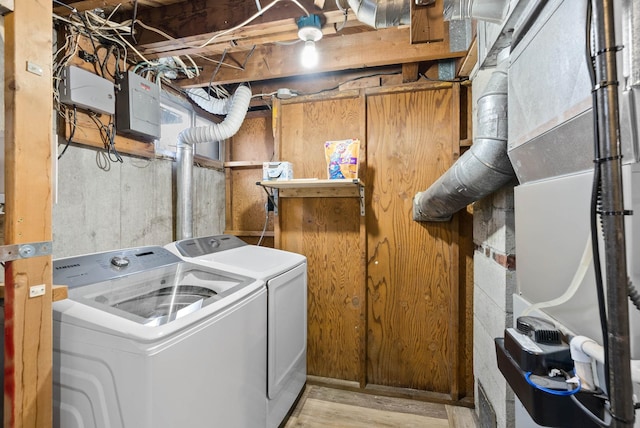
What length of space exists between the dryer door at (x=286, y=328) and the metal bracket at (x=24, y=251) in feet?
2.97

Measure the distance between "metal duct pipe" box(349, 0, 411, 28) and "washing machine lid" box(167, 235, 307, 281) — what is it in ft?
4.26

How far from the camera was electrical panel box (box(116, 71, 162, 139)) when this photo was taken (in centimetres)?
173

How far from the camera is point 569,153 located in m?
0.69

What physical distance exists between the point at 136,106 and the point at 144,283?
1.11 metres

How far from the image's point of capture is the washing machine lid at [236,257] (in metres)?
1.60

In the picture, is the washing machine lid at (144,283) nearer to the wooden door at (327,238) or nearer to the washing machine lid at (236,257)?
the washing machine lid at (236,257)

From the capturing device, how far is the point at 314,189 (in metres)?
2.35

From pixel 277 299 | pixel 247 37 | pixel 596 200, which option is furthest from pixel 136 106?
pixel 596 200

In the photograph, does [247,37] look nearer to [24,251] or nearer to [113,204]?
[113,204]

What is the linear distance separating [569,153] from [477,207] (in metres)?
1.22

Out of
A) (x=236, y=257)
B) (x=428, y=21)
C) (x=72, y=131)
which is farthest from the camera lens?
(x=236, y=257)

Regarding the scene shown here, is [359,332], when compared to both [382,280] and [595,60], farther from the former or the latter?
[595,60]

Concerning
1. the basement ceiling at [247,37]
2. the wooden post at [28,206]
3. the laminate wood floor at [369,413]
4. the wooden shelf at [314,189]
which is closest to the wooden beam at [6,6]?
the wooden post at [28,206]

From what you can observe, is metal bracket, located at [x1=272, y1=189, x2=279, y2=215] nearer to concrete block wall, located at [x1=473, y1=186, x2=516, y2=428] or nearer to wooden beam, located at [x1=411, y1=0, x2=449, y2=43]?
concrete block wall, located at [x1=473, y1=186, x2=516, y2=428]
